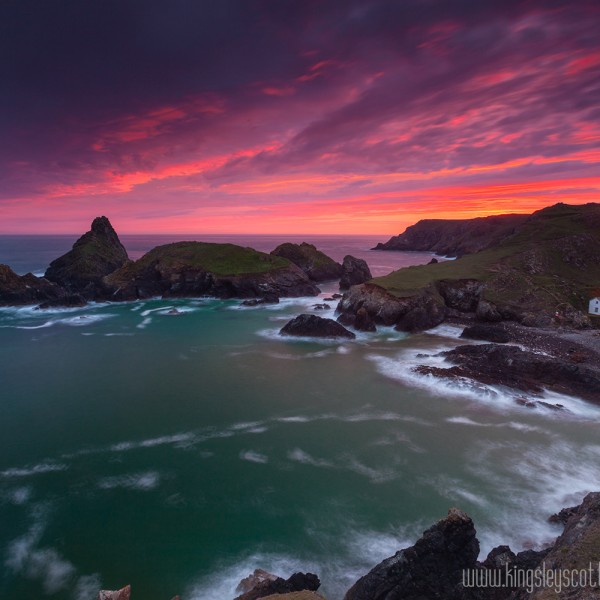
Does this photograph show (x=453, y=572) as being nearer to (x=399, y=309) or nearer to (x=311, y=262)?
(x=399, y=309)

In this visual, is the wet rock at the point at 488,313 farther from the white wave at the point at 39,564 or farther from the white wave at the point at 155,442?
the white wave at the point at 39,564

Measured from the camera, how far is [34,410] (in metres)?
29.0

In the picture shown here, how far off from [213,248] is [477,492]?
264 ft

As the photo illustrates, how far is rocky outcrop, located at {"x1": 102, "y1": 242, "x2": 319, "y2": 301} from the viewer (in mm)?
77812

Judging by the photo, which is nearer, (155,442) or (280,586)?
(280,586)

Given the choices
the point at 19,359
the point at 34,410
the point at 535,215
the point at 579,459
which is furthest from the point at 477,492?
the point at 535,215

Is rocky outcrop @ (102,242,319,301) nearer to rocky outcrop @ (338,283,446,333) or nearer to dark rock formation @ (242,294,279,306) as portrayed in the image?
dark rock formation @ (242,294,279,306)

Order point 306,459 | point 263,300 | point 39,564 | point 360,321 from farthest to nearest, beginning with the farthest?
point 263,300 → point 360,321 → point 306,459 → point 39,564

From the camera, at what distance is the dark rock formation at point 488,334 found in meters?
42.2

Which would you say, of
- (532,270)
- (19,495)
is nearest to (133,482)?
(19,495)

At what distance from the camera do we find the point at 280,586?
1216cm

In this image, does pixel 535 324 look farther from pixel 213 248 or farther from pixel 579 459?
pixel 213 248

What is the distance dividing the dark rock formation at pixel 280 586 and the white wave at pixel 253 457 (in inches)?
365

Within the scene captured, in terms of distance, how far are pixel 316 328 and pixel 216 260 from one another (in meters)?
45.0
